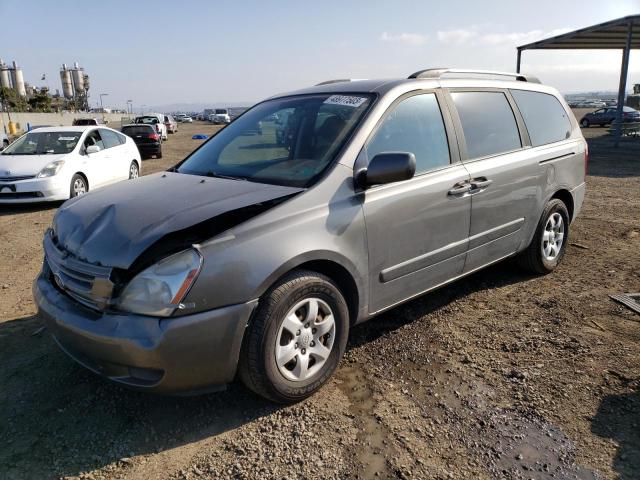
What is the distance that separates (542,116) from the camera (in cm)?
481

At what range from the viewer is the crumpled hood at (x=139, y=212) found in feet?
8.60

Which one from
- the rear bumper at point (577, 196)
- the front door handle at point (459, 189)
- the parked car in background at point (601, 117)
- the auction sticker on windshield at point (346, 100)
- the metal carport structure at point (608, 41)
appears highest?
the metal carport structure at point (608, 41)

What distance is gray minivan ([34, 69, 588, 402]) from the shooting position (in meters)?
2.49

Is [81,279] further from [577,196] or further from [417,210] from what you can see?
[577,196]

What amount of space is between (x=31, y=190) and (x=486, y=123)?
7659 millimetres

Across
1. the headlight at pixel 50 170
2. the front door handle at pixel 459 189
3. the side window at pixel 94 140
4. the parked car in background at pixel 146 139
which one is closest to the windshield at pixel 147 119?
the parked car in background at pixel 146 139

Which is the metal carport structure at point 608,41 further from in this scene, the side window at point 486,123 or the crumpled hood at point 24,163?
the crumpled hood at point 24,163

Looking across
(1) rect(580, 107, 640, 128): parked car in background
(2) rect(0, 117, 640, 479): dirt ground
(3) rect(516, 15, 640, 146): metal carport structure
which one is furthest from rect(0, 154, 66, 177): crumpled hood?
(1) rect(580, 107, 640, 128): parked car in background

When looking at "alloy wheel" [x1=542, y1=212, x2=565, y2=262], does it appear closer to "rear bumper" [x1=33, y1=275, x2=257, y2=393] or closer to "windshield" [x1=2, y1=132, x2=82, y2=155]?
"rear bumper" [x1=33, y1=275, x2=257, y2=393]

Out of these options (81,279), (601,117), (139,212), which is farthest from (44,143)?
(601,117)

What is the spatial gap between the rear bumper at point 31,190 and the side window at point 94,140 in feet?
4.81

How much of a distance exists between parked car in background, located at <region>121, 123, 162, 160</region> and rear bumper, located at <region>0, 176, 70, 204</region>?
10.7 m

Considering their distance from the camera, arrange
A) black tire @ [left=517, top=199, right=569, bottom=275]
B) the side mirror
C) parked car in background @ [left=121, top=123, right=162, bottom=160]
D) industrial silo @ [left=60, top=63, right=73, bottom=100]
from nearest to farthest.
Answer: the side mirror, black tire @ [left=517, top=199, right=569, bottom=275], parked car in background @ [left=121, top=123, right=162, bottom=160], industrial silo @ [left=60, top=63, right=73, bottom=100]

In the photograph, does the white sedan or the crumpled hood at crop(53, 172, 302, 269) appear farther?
the white sedan
